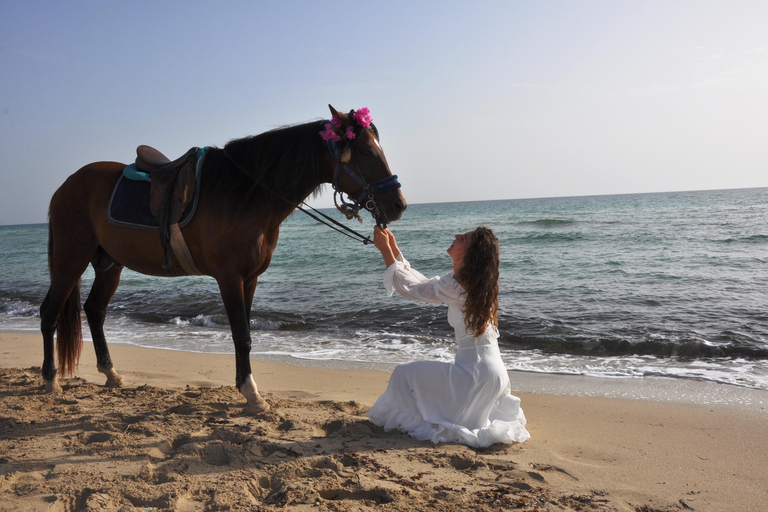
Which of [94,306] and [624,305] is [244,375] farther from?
[624,305]

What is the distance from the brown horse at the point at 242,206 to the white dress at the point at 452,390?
543 mm

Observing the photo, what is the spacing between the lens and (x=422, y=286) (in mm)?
3012

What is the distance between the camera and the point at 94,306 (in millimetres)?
4156

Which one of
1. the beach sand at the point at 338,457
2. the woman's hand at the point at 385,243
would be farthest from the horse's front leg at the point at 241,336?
the woman's hand at the point at 385,243

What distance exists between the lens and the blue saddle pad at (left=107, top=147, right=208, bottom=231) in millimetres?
3406

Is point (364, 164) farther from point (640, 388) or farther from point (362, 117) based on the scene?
point (640, 388)

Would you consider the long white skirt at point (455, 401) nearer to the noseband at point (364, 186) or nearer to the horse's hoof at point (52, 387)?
the noseband at point (364, 186)

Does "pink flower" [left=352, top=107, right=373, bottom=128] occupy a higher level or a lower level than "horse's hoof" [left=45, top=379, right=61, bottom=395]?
higher

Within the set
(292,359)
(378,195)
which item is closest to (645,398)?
(378,195)

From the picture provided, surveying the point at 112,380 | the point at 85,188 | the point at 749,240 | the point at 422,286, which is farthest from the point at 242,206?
the point at 749,240

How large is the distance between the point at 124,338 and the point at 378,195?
18.2 ft

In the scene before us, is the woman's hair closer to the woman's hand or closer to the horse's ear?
the woman's hand

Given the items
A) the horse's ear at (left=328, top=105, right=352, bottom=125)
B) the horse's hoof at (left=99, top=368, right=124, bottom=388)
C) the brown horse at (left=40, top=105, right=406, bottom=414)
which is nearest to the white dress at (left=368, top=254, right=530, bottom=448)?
the brown horse at (left=40, top=105, right=406, bottom=414)

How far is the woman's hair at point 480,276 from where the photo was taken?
288 centimetres
